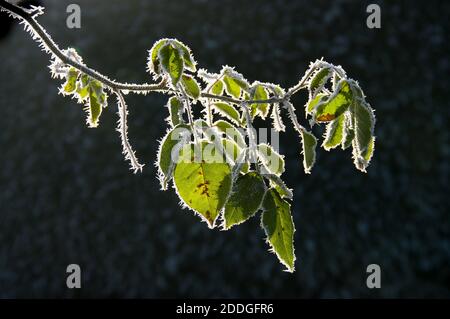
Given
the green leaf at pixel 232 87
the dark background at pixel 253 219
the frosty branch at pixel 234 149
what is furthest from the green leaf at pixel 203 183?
the dark background at pixel 253 219

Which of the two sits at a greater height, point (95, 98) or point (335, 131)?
point (95, 98)

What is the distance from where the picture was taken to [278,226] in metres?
0.88

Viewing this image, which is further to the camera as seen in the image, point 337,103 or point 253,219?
point 253,219

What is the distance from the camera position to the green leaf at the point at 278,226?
0.88m

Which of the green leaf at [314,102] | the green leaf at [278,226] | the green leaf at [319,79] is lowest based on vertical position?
the green leaf at [278,226]

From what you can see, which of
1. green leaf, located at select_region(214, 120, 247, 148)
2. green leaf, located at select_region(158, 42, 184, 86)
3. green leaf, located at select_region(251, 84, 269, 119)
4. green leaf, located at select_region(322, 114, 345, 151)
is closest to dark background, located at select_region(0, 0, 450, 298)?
green leaf, located at select_region(251, 84, 269, 119)

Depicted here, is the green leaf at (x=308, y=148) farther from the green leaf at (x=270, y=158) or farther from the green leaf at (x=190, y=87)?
the green leaf at (x=190, y=87)

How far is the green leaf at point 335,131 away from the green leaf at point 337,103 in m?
0.02

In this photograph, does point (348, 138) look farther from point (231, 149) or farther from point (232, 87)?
point (232, 87)

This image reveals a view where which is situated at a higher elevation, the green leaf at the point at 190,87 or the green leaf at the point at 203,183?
the green leaf at the point at 190,87

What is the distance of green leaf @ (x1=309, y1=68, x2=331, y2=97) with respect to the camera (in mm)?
916

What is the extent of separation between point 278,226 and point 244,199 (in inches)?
2.8

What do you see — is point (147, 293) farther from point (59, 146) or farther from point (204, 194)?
point (204, 194)

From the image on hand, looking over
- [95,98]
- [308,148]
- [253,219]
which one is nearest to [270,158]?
[308,148]
